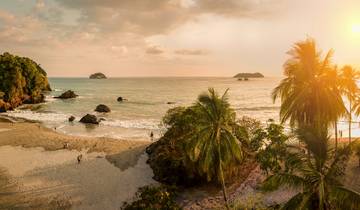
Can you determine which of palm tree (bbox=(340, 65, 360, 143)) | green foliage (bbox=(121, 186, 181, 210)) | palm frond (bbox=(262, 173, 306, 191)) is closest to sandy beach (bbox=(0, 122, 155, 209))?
green foliage (bbox=(121, 186, 181, 210))

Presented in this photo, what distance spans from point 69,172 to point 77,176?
5.37 feet

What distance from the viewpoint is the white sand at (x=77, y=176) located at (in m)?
27.3

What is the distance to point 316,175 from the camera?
12.9m

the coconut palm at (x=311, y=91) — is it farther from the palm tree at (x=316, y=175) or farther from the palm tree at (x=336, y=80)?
the palm tree at (x=316, y=175)

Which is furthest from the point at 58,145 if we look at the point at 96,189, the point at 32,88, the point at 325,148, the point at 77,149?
the point at 32,88

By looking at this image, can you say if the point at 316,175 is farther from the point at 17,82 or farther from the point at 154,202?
the point at 17,82

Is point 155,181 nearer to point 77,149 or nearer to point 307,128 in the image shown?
point 77,149

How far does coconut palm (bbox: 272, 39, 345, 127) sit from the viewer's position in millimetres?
21669

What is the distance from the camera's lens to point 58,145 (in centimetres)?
4328

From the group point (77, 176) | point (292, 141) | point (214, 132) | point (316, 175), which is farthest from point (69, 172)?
point (316, 175)

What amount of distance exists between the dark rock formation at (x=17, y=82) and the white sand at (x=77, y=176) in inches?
2011

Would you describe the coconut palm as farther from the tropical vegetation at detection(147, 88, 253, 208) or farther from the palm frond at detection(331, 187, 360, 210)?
the palm frond at detection(331, 187, 360, 210)

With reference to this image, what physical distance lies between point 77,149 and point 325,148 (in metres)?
35.4

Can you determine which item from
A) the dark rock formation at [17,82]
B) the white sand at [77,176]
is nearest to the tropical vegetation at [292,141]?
the white sand at [77,176]
